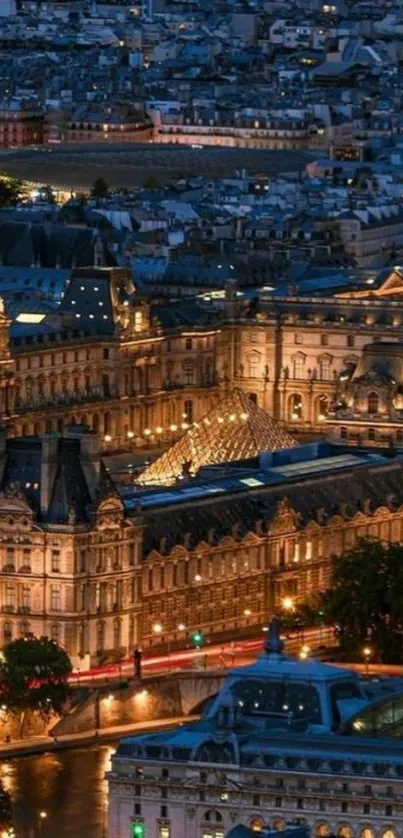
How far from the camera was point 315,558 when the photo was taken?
115250 mm

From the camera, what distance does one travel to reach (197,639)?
109438 millimetres

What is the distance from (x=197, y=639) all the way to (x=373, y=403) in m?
26.5

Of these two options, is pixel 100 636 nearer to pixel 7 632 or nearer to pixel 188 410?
pixel 7 632

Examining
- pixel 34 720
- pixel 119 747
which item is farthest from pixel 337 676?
pixel 34 720

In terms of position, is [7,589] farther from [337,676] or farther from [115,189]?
[115,189]

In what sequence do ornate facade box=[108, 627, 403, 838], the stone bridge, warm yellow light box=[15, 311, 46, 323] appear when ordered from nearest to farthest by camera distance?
ornate facade box=[108, 627, 403, 838] → the stone bridge → warm yellow light box=[15, 311, 46, 323]

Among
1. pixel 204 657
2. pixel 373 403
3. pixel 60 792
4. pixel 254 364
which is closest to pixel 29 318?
pixel 254 364

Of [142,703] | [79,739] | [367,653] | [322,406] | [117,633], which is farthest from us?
[322,406]

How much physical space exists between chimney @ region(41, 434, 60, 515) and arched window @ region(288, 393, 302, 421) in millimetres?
38444

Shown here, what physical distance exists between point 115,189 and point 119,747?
110462 millimetres

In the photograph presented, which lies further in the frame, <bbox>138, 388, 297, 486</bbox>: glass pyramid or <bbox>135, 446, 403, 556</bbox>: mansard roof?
<bbox>138, 388, 297, 486</bbox>: glass pyramid

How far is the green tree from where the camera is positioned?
189875 millimetres

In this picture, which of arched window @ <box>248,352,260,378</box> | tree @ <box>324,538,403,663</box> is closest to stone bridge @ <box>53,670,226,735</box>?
tree @ <box>324,538,403,663</box>

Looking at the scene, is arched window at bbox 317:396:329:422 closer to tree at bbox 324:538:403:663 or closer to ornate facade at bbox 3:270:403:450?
ornate facade at bbox 3:270:403:450
